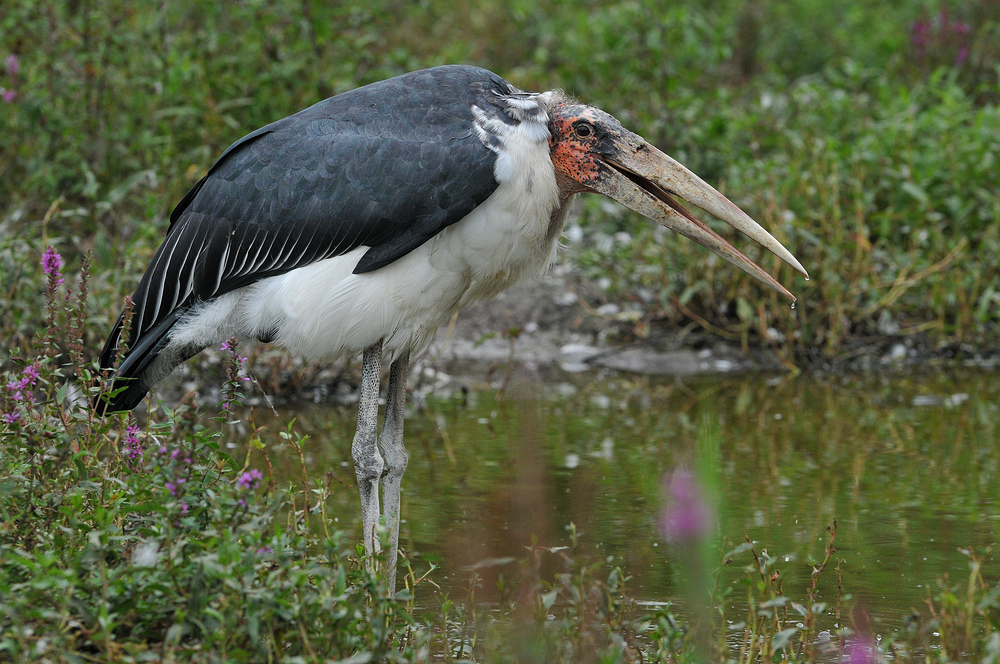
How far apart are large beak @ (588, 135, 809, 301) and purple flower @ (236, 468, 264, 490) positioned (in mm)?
1543

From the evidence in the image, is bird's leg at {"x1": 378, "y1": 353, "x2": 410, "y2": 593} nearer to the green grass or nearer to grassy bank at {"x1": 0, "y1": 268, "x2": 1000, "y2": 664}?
the green grass

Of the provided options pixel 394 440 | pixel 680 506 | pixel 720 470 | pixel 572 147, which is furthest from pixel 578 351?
pixel 572 147

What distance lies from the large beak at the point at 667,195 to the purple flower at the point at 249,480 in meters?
1.54

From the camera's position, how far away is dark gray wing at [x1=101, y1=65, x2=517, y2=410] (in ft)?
12.3

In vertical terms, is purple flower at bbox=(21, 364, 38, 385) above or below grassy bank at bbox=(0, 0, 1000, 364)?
below

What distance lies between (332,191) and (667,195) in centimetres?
104

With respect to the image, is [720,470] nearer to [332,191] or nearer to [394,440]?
[394,440]

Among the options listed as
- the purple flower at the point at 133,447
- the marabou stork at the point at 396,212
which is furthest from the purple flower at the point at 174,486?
the marabou stork at the point at 396,212

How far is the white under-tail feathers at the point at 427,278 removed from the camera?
3773mm

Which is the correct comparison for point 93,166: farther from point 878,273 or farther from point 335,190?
point 878,273

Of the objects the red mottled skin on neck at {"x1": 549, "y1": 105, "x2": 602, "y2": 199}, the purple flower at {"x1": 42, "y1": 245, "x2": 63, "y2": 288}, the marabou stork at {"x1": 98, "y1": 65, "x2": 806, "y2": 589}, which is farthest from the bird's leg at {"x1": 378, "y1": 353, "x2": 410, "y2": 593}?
the purple flower at {"x1": 42, "y1": 245, "x2": 63, "y2": 288}

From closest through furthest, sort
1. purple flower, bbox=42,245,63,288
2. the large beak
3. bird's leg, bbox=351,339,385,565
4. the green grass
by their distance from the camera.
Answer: the green grass
purple flower, bbox=42,245,63,288
the large beak
bird's leg, bbox=351,339,385,565

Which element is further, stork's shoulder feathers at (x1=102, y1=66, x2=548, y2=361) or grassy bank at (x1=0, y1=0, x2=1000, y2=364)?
grassy bank at (x1=0, y1=0, x2=1000, y2=364)

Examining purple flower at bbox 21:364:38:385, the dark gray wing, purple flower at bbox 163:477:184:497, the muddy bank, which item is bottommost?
purple flower at bbox 163:477:184:497
